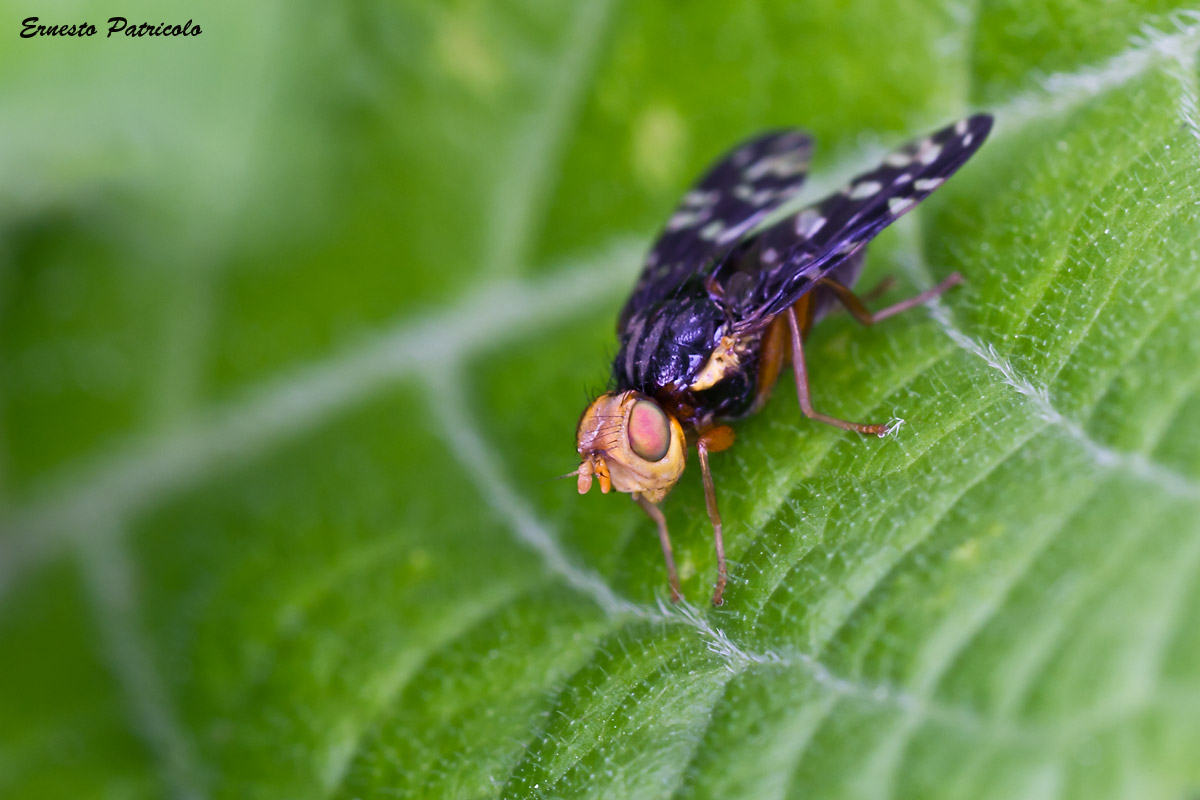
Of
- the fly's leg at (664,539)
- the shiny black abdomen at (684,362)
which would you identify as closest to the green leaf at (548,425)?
the fly's leg at (664,539)

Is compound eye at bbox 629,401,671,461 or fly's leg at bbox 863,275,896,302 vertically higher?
compound eye at bbox 629,401,671,461

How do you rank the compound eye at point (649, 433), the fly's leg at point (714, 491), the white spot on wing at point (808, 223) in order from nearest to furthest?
the fly's leg at point (714, 491)
the compound eye at point (649, 433)
the white spot on wing at point (808, 223)

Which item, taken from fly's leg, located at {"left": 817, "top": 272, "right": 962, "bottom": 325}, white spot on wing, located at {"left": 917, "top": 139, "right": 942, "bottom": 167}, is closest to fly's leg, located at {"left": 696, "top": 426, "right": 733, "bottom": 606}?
fly's leg, located at {"left": 817, "top": 272, "right": 962, "bottom": 325}

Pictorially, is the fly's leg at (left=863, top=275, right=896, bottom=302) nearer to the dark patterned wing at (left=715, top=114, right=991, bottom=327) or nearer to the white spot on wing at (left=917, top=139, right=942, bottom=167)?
the dark patterned wing at (left=715, top=114, right=991, bottom=327)

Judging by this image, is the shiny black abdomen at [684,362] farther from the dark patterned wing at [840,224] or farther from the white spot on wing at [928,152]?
the white spot on wing at [928,152]

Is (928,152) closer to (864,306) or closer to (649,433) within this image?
(864,306)

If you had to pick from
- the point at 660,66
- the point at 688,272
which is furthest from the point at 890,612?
the point at 660,66
